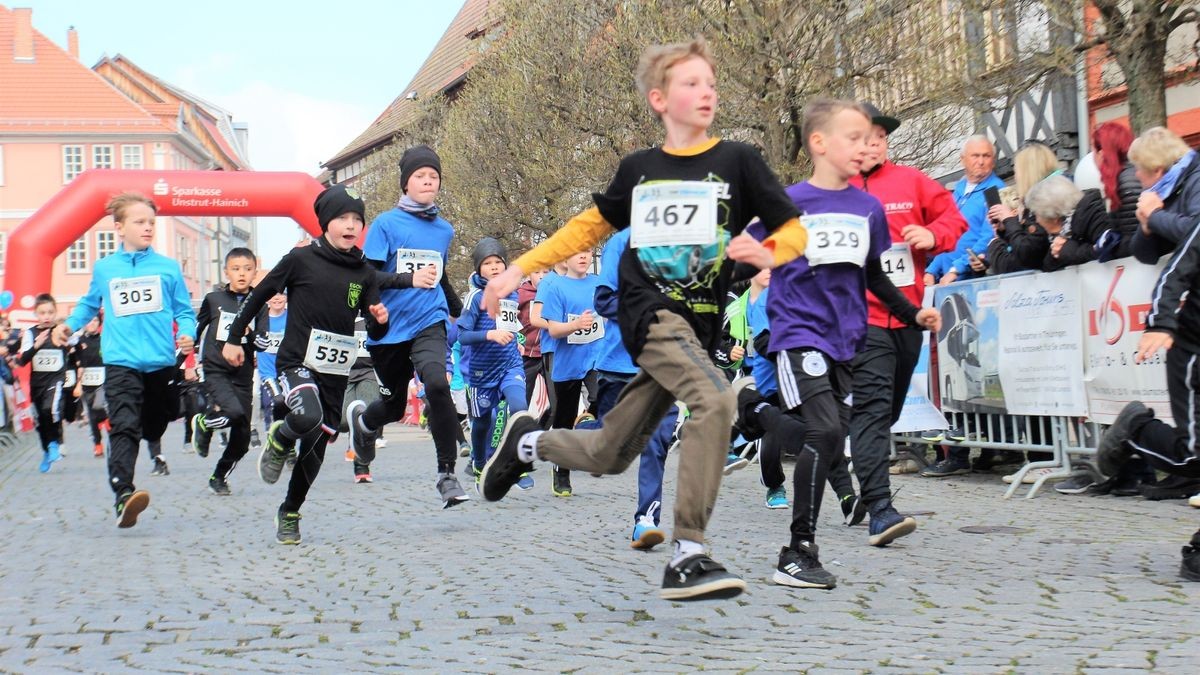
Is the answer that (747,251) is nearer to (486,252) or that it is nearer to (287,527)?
(287,527)

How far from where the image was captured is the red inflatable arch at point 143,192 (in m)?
30.5

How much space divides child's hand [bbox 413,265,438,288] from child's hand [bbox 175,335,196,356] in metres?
1.90

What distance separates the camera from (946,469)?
39.3 ft

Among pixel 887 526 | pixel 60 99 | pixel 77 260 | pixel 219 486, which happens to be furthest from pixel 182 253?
pixel 887 526

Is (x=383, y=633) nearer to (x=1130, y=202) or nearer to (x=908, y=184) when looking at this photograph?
(x=908, y=184)

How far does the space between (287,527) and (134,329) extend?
6.85 ft

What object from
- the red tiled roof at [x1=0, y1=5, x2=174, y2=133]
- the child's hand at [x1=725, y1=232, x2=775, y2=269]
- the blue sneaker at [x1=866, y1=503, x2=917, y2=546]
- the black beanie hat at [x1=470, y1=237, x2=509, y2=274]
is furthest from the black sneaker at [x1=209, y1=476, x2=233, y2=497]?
the red tiled roof at [x1=0, y1=5, x2=174, y2=133]

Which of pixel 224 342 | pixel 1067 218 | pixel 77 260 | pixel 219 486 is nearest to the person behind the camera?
pixel 1067 218

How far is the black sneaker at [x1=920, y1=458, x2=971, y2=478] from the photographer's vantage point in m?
11.9

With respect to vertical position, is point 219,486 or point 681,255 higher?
point 681,255

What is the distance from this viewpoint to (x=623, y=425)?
570 centimetres

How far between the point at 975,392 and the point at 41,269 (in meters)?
24.0

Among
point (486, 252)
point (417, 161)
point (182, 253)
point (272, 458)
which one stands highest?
point (182, 253)

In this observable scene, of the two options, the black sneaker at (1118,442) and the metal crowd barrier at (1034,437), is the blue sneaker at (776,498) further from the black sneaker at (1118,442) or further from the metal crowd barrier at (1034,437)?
the black sneaker at (1118,442)
